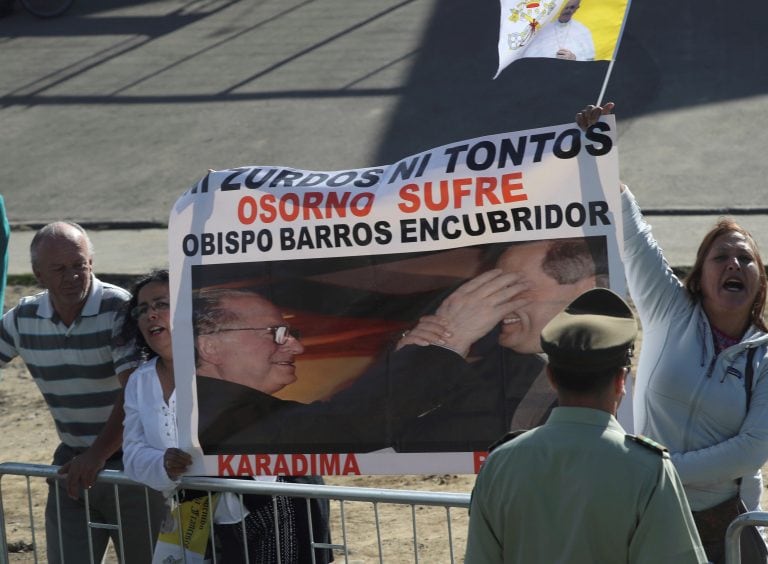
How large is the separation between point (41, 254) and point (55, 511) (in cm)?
107

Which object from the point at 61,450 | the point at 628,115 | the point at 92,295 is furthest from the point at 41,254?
the point at 628,115

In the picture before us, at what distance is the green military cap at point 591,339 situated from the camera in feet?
9.36

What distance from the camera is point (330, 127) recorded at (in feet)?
51.3

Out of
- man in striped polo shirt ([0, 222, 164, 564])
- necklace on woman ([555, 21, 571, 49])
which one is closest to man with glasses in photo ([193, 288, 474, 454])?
man in striped polo shirt ([0, 222, 164, 564])

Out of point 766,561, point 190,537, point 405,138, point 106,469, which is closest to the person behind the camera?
point 766,561

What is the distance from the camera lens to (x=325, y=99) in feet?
54.5

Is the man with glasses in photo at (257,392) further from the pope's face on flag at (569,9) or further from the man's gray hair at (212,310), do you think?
the pope's face on flag at (569,9)

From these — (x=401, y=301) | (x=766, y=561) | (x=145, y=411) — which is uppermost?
(x=401, y=301)

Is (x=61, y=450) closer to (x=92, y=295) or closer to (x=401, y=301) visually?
(x=92, y=295)

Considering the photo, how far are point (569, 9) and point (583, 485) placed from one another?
2.01 metres

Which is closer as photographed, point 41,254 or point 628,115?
point 41,254

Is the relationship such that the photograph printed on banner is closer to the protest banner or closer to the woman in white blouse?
the protest banner

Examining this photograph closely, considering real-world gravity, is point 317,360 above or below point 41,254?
below

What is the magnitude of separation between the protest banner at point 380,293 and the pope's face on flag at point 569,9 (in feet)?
1.37
